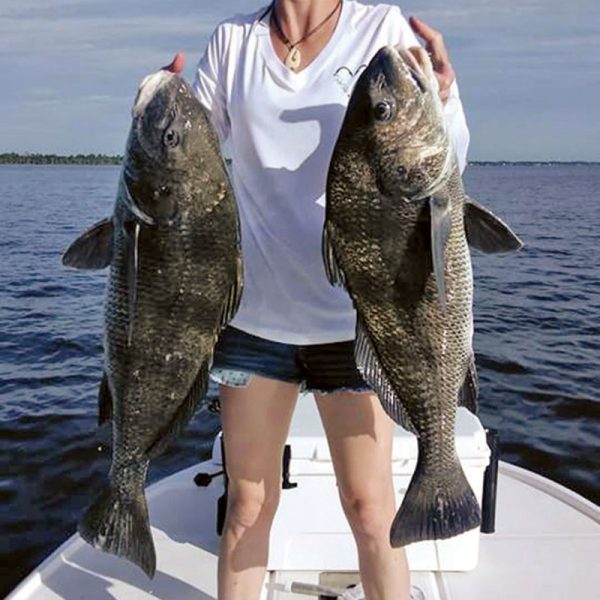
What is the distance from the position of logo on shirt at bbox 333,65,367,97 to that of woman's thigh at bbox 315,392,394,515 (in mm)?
1151

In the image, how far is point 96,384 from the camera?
39.2 feet

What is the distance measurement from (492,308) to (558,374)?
202 inches

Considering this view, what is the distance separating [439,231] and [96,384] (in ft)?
32.8

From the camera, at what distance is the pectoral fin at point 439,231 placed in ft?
8.69

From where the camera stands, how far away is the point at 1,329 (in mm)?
15109

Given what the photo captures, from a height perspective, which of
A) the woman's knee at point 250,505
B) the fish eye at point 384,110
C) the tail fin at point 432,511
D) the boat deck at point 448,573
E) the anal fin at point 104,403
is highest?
the fish eye at point 384,110

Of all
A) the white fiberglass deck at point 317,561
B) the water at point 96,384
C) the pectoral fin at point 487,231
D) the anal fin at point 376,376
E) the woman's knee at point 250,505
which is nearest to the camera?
the pectoral fin at point 487,231

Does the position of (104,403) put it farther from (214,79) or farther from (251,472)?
(214,79)

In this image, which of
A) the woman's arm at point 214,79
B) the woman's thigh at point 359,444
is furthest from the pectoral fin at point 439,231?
the woman's arm at point 214,79

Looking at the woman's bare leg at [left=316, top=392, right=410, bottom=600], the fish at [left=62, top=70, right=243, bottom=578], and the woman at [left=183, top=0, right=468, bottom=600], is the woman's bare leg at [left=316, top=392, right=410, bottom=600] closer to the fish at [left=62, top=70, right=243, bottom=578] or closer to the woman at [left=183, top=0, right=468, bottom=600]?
the woman at [left=183, top=0, right=468, bottom=600]

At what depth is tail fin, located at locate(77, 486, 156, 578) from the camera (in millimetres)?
3150

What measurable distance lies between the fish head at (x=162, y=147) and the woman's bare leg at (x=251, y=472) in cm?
90

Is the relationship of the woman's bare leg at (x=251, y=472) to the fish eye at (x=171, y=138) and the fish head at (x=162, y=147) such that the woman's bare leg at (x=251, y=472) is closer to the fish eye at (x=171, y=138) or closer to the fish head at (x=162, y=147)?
the fish head at (x=162, y=147)

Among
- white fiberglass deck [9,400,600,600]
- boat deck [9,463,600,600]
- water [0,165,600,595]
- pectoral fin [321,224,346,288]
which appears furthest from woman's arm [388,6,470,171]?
water [0,165,600,595]
